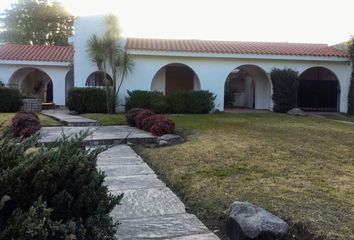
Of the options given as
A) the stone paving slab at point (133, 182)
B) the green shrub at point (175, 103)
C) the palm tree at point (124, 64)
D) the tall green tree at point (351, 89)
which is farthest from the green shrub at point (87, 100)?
the stone paving slab at point (133, 182)

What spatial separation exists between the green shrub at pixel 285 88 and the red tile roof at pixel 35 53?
38.1 ft

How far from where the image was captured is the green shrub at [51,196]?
110 inches

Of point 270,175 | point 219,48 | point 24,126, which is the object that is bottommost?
point 270,175

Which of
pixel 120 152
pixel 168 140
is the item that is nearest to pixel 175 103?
pixel 168 140

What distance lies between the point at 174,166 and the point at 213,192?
202 centimetres

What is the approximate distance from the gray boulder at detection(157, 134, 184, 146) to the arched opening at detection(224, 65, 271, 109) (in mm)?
13447

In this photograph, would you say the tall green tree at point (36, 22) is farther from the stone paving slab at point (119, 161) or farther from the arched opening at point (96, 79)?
the stone paving slab at point (119, 161)

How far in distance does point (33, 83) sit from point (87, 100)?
35.4 ft

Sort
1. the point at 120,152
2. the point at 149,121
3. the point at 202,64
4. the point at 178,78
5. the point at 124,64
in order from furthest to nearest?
the point at 178,78 → the point at 202,64 → the point at 124,64 → the point at 149,121 → the point at 120,152

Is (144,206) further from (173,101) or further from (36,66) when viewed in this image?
(36,66)

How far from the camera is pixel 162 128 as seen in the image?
12.1m

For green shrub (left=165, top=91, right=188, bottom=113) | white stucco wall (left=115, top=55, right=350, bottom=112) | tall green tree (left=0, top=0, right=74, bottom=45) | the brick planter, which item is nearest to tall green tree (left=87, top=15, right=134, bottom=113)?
white stucco wall (left=115, top=55, right=350, bottom=112)

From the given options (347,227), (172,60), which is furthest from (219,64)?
(347,227)

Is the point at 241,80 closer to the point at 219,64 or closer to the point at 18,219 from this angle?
the point at 219,64
